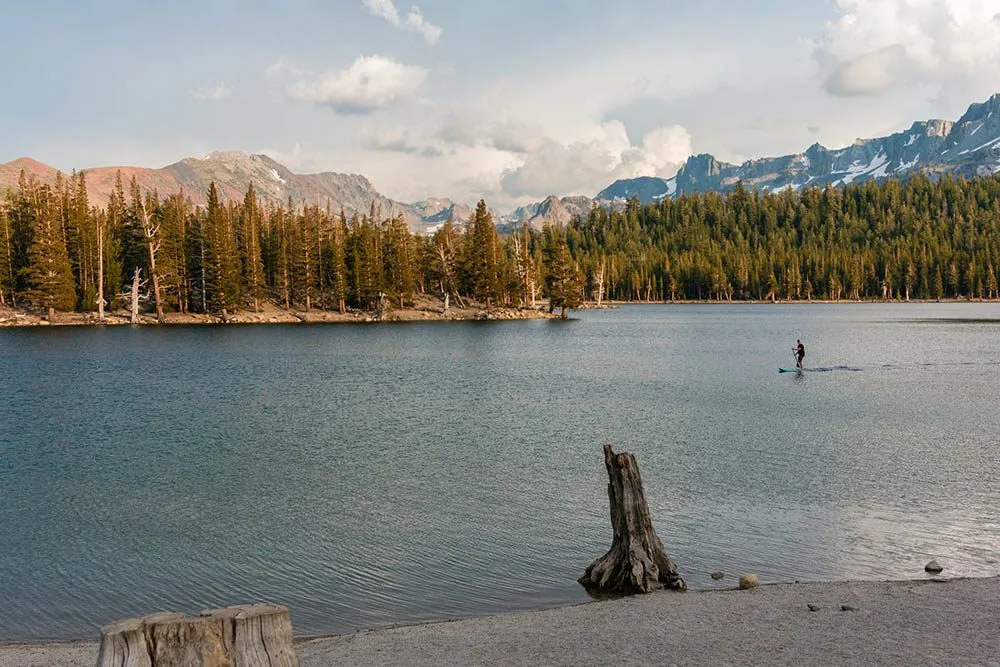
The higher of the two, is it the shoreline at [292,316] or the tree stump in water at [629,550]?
the shoreline at [292,316]

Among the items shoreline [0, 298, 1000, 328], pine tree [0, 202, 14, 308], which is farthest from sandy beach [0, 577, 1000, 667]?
pine tree [0, 202, 14, 308]

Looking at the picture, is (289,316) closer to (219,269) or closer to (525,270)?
(219,269)

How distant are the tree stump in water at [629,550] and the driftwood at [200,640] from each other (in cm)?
1060

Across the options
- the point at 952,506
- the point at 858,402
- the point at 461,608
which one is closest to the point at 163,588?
the point at 461,608

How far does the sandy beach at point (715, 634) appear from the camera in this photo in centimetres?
1079

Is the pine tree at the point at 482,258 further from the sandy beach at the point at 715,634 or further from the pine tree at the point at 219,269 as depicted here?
the sandy beach at the point at 715,634

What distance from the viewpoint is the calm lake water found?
1630 cm

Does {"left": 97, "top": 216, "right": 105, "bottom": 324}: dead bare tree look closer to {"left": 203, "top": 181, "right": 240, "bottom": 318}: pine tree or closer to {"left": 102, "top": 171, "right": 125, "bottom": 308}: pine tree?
{"left": 102, "top": 171, "right": 125, "bottom": 308}: pine tree

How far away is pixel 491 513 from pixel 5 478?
55.0ft

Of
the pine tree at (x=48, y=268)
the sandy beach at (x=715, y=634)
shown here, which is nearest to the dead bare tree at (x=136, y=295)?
the pine tree at (x=48, y=268)

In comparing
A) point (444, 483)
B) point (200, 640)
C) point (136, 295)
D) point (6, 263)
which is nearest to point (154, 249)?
point (136, 295)

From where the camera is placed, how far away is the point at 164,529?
19.8m

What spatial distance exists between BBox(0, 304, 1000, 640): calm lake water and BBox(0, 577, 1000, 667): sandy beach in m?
1.45

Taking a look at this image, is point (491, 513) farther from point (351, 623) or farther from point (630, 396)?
point (630, 396)
